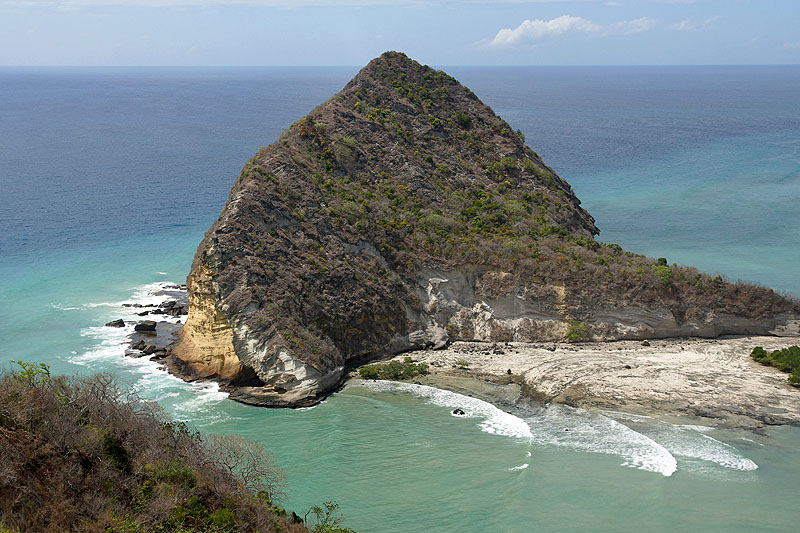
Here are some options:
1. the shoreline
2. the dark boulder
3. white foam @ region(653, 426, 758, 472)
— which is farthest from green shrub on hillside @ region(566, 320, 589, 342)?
the dark boulder

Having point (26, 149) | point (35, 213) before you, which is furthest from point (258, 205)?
point (26, 149)

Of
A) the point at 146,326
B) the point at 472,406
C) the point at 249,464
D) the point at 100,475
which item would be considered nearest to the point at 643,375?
the point at 472,406

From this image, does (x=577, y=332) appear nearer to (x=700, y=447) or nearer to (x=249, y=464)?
(x=700, y=447)

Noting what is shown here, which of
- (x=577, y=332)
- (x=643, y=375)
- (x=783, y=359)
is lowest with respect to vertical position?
(x=643, y=375)

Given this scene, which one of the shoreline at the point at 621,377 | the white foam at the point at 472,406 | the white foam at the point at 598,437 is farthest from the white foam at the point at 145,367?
the white foam at the point at 598,437

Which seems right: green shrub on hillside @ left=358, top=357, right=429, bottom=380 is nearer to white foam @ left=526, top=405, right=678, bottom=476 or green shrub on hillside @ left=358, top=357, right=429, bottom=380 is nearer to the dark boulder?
white foam @ left=526, top=405, right=678, bottom=476
